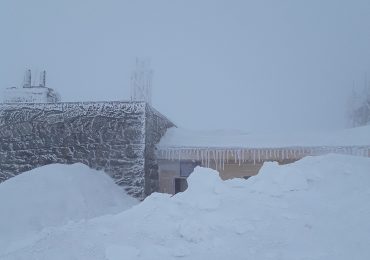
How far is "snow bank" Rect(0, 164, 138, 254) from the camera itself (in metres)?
7.51

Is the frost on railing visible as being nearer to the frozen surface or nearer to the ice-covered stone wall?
the frozen surface

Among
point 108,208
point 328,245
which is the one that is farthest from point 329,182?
point 108,208

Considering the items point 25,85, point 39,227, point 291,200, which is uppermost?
point 25,85

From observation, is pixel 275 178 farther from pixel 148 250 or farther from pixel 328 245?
pixel 148 250

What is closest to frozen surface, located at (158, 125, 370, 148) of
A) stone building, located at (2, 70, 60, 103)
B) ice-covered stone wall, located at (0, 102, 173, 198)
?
ice-covered stone wall, located at (0, 102, 173, 198)

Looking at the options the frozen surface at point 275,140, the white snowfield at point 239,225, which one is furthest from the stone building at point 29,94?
the white snowfield at point 239,225

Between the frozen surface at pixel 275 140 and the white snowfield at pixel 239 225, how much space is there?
5.51 m

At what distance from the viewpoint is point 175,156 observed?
11719 millimetres

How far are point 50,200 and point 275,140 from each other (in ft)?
22.6

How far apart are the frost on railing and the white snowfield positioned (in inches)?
203

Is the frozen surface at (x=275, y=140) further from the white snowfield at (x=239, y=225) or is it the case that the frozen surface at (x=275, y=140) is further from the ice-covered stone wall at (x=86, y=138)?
the white snowfield at (x=239, y=225)

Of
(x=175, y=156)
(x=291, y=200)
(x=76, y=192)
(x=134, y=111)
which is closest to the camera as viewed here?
(x=291, y=200)

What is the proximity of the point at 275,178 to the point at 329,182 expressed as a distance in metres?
0.84

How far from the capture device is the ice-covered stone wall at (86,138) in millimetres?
10461
